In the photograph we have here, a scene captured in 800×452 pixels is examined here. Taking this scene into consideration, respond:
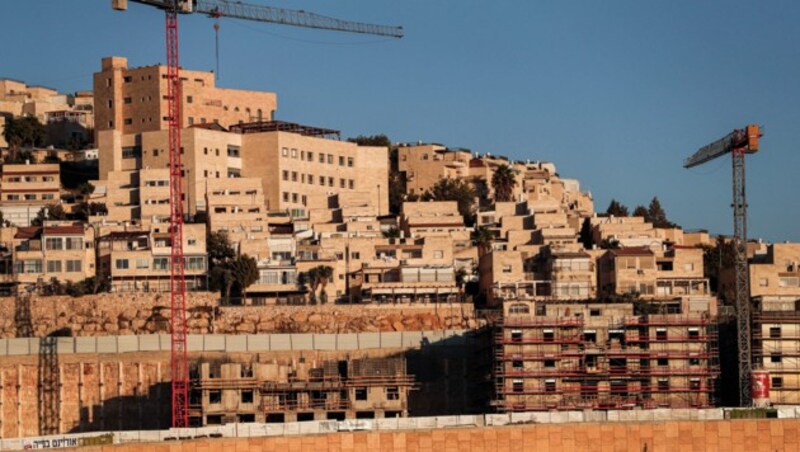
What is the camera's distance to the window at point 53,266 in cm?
15488

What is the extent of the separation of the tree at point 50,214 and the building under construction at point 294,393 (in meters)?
40.2

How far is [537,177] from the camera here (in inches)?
7751

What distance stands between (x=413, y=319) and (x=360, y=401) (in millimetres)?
20563

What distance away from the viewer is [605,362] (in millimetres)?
134375

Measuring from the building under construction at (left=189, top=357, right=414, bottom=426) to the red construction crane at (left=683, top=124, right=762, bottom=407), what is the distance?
67.0ft

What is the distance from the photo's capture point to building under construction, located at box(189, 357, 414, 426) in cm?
12912

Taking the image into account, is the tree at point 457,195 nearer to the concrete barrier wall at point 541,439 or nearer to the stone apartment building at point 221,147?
the stone apartment building at point 221,147

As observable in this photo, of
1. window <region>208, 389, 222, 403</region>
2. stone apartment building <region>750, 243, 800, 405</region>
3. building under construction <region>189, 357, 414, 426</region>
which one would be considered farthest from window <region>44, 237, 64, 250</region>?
stone apartment building <region>750, 243, 800, 405</region>

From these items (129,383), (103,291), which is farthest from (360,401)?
(103,291)

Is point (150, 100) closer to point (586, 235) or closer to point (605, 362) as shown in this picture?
point (586, 235)

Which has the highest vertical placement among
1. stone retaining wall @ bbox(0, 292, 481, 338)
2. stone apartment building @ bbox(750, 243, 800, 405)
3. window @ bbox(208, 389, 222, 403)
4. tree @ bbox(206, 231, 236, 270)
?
tree @ bbox(206, 231, 236, 270)

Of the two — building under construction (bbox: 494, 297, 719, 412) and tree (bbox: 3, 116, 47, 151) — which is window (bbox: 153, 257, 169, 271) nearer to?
building under construction (bbox: 494, 297, 719, 412)

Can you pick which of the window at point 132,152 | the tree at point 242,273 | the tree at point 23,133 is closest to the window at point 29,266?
the tree at point 242,273

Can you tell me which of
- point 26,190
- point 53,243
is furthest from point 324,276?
point 26,190
